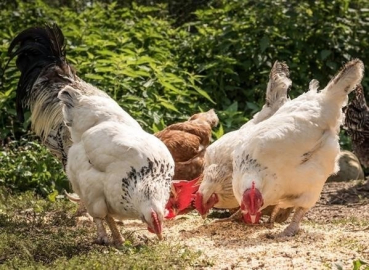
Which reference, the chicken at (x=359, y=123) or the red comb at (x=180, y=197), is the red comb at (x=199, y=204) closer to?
the red comb at (x=180, y=197)

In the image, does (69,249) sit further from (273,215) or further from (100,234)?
(273,215)

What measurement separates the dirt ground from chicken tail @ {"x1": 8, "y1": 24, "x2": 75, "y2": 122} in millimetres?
1733

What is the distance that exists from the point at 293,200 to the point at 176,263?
1.64 metres

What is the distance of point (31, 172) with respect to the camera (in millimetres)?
9609

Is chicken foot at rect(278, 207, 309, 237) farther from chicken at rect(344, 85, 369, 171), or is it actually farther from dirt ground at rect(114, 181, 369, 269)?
chicken at rect(344, 85, 369, 171)

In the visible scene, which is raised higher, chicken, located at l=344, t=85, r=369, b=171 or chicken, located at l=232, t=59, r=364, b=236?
chicken, located at l=232, t=59, r=364, b=236

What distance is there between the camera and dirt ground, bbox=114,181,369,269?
19.5 feet

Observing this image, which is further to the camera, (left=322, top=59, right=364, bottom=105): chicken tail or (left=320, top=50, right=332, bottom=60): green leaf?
(left=320, top=50, right=332, bottom=60): green leaf

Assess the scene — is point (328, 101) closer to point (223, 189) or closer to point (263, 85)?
point (223, 189)

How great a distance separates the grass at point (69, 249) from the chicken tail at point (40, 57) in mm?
1340

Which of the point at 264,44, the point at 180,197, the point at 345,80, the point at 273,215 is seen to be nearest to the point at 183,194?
the point at 180,197

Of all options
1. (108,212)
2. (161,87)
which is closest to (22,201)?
(108,212)

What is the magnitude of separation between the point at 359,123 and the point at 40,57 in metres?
4.71

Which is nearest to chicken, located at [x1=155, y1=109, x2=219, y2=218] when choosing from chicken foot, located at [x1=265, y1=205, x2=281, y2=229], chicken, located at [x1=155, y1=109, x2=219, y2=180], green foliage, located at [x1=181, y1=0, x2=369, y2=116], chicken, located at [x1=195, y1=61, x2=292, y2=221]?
chicken, located at [x1=155, y1=109, x2=219, y2=180]
